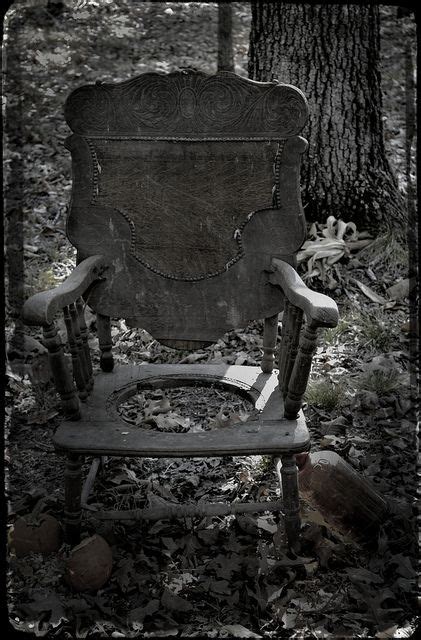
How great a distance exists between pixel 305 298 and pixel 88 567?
1.25m

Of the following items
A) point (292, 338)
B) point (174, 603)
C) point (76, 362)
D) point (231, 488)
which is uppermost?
point (292, 338)

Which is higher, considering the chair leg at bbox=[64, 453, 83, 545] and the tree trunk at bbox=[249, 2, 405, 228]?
the tree trunk at bbox=[249, 2, 405, 228]

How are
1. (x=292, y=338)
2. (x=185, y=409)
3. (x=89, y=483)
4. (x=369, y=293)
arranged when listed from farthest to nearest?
(x=369, y=293), (x=185, y=409), (x=89, y=483), (x=292, y=338)

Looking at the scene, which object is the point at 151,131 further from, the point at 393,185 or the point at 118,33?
the point at 118,33

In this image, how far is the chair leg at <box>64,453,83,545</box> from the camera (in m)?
2.47

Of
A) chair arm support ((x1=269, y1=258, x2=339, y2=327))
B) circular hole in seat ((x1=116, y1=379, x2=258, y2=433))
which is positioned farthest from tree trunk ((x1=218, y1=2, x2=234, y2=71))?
chair arm support ((x1=269, y1=258, x2=339, y2=327))

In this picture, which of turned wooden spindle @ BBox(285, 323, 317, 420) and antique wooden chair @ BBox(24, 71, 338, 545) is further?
antique wooden chair @ BBox(24, 71, 338, 545)

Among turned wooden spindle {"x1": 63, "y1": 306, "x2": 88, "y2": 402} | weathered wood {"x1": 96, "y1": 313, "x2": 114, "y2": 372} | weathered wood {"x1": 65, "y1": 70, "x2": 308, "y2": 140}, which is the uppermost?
weathered wood {"x1": 65, "y1": 70, "x2": 308, "y2": 140}

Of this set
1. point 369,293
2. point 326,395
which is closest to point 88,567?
point 326,395

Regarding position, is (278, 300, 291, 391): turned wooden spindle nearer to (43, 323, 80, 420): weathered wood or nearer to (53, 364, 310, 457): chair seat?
(53, 364, 310, 457): chair seat

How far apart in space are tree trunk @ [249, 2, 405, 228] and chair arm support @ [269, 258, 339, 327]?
1.72 m

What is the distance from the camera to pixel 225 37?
7.32 meters

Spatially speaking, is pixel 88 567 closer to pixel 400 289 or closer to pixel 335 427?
pixel 335 427

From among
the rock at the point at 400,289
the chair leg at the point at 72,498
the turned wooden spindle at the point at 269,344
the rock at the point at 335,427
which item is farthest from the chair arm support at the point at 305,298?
the rock at the point at 400,289
